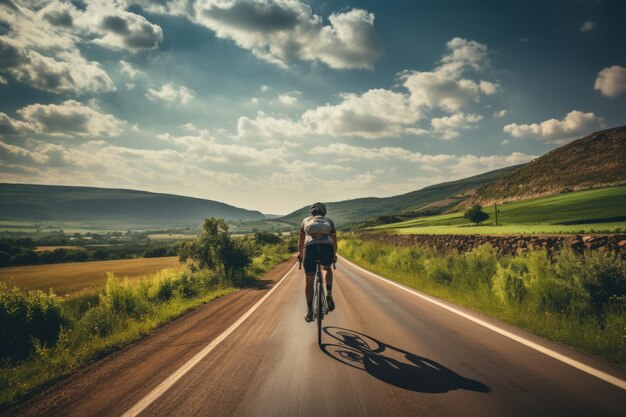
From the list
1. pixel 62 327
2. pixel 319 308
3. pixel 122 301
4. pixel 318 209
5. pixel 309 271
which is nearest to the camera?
pixel 319 308

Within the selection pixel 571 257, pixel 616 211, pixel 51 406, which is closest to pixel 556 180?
pixel 616 211

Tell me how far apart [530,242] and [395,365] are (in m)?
13.7

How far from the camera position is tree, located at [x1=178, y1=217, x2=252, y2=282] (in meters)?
19.6

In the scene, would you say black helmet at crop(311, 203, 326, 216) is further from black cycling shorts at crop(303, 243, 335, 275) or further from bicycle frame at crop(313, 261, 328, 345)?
bicycle frame at crop(313, 261, 328, 345)

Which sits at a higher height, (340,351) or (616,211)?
(616,211)

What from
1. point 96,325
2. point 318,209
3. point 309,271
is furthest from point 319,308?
point 96,325

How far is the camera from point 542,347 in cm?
503

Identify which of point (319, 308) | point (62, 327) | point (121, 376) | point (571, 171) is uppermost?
point (571, 171)

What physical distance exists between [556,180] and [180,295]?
8990 cm

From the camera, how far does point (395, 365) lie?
176 inches

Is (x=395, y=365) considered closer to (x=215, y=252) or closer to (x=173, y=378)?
(x=173, y=378)

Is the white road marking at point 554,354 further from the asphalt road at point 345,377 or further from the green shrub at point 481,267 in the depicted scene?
the green shrub at point 481,267

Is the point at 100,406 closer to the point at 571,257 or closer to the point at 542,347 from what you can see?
the point at 542,347

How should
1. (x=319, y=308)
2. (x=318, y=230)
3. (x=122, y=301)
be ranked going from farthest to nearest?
1. (x=122, y=301)
2. (x=318, y=230)
3. (x=319, y=308)
